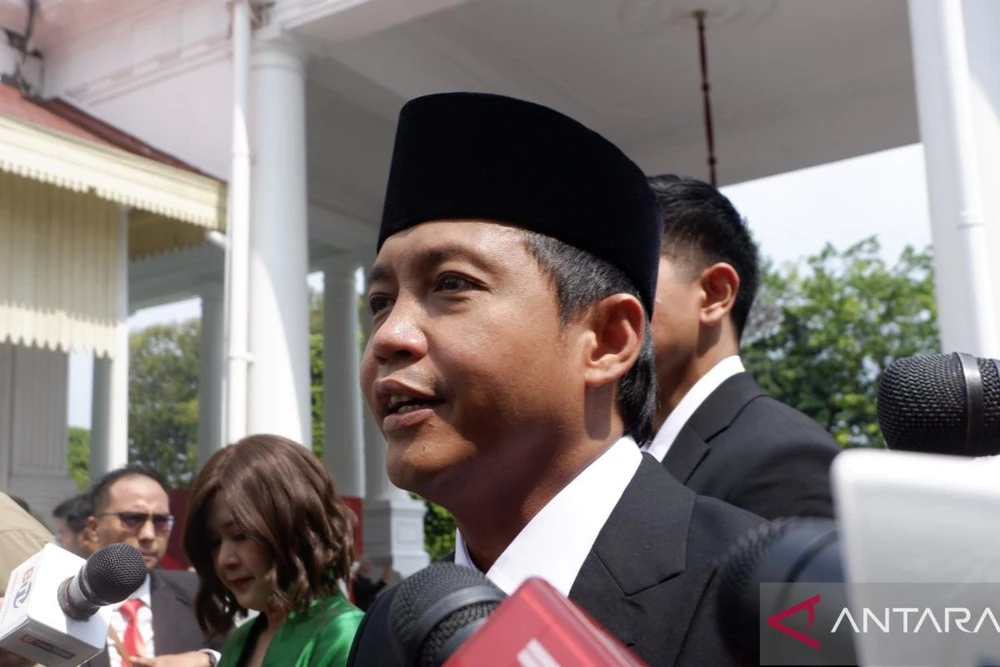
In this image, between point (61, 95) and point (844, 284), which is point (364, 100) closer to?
point (61, 95)

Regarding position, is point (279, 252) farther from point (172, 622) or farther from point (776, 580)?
point (776, 580)

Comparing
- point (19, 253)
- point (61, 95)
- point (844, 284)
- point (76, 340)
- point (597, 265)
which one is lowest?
point (597, 265)

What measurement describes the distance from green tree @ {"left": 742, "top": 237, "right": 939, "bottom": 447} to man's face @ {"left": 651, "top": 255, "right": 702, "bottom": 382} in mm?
30038

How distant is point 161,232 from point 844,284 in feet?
94.3

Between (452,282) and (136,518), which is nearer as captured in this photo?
(452,282)

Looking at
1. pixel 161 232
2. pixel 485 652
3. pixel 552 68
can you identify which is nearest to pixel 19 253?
pixel 161 232

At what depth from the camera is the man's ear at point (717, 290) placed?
2771 millimetres

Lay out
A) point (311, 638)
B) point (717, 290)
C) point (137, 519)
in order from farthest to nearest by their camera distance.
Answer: point (137, 519)
point (311, 638)
point (717, 290)

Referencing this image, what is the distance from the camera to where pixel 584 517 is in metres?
1.60

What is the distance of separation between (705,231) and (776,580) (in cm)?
217

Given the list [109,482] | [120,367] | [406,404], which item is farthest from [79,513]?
[406,404]

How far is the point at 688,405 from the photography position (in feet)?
8.64

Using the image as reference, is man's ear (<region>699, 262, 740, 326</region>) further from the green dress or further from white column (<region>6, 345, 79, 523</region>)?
white column (<region>6, 345, 79, 523</region>)

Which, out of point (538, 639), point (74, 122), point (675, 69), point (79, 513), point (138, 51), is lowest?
point (538, 639)
